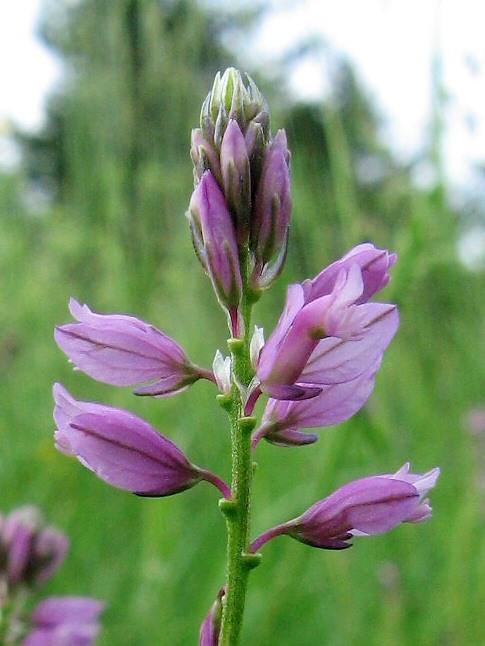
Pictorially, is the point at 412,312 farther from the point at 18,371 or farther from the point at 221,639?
the point at 221,639

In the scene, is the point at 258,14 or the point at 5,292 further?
the point at 5,292

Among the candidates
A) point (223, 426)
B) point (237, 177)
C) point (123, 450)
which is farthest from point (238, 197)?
point (223, 426)

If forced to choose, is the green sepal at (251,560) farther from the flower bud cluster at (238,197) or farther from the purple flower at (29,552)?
the purple flower at (29,552)

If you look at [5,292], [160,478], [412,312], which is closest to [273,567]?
[412,312]

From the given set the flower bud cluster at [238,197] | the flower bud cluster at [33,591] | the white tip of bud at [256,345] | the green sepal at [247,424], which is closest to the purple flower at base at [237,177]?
the flower bud cluster at [238,197]

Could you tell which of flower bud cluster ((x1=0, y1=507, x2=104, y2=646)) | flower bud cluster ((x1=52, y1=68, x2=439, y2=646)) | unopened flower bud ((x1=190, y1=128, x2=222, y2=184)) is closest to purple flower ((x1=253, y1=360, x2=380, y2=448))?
flower bud cluster ((x1=52, y1=68, x2=439, y2=646))
